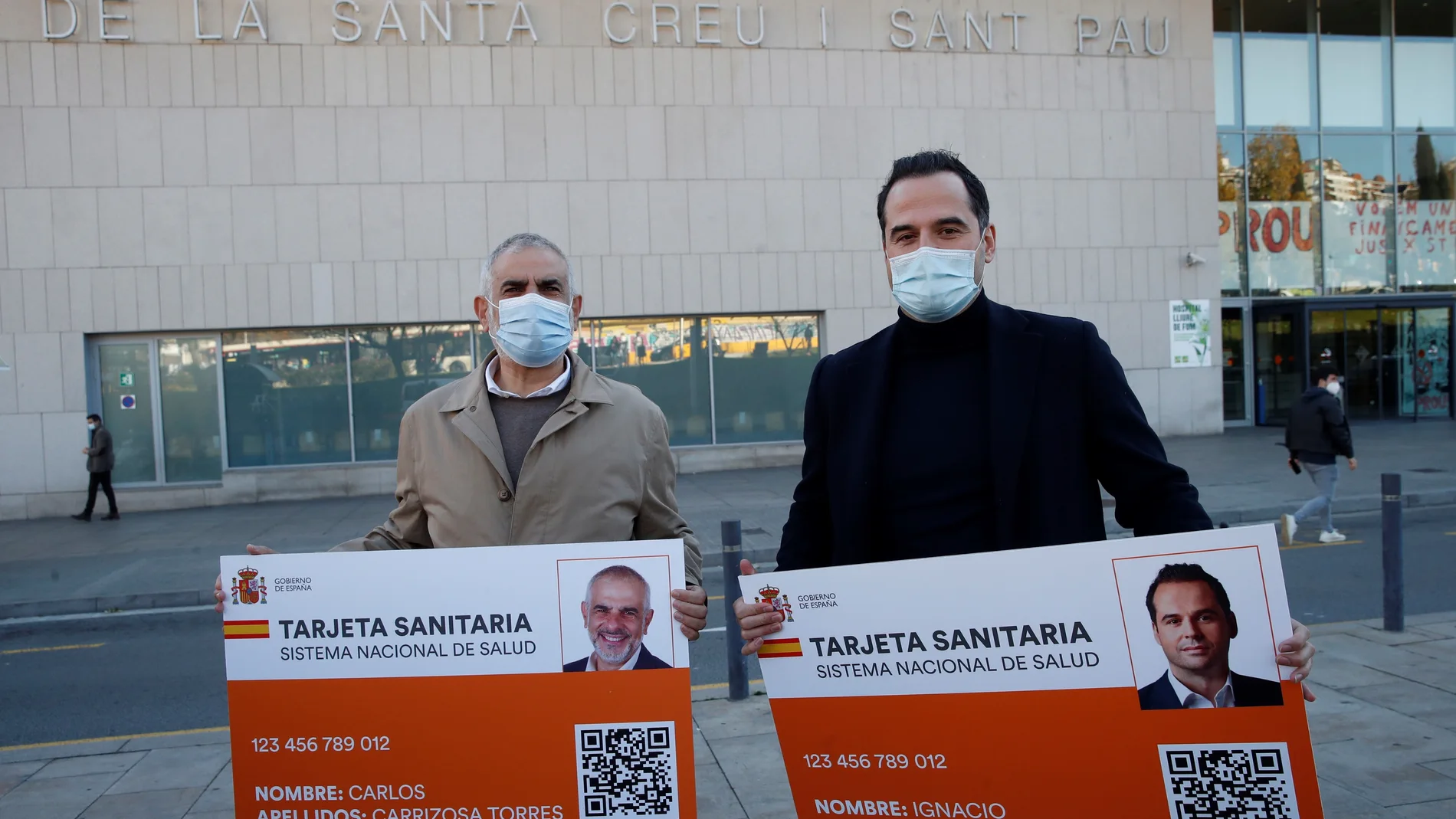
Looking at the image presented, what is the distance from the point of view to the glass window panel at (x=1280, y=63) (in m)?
24.1

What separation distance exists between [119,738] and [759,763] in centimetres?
379

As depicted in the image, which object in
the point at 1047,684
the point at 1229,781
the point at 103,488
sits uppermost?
the point at 1047,684

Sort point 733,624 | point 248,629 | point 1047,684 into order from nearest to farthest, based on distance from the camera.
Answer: point 1047,684, point 248,629, point 733,624

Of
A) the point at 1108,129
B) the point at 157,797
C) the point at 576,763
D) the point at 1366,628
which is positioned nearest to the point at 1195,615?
the point at 576,763

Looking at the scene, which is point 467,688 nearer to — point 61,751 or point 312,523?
point 61,751

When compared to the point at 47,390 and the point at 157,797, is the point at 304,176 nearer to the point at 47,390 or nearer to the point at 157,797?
the point at 47,390

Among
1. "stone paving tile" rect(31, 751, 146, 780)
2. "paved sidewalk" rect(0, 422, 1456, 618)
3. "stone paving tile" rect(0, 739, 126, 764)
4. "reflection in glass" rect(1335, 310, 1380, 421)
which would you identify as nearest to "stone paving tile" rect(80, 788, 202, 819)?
"stone paving tile" rect(31, 751, 146, 780)

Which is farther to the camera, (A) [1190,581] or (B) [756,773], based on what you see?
(B) [756,773]

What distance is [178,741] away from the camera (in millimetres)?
5594

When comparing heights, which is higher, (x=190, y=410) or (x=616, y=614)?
(x=190, y=410)

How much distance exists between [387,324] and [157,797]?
14.8 m

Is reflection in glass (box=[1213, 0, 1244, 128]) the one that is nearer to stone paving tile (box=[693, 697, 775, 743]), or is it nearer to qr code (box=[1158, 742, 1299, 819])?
stone paving tile (box=[693, 697, 775, 743])

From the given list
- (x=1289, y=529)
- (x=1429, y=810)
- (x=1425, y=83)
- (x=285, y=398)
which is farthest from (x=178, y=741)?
(x=1425, y=83)

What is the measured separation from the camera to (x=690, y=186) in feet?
63.5
